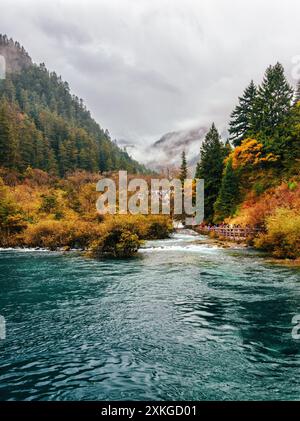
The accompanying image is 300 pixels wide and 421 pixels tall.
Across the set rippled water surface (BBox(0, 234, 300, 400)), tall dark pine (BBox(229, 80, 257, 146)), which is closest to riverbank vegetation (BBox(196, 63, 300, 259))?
tall dark pine (BBox(229, 80, 257, 146))

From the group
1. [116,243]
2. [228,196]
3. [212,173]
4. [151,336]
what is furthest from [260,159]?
[151,336]

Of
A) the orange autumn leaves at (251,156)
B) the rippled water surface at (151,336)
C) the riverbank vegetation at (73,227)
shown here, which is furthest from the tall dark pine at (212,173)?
the rippled water surface at (151,336)

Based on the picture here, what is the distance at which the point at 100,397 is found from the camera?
6988mm

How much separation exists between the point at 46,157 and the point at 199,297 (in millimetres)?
90181

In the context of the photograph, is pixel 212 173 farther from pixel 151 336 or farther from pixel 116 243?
pixel 151 336

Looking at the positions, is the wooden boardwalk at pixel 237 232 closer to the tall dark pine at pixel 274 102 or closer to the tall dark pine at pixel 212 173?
the tall dark pine at pixel 212 173

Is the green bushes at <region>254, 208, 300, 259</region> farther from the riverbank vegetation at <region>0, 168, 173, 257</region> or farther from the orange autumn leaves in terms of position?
the orange autumn leaves

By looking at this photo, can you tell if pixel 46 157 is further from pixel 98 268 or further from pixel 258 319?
pixel 258 319

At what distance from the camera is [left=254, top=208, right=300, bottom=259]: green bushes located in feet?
82.2

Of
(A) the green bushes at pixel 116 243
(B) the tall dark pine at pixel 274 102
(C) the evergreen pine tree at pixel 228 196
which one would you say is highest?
(B) the tall dark pine at pixel 274 102

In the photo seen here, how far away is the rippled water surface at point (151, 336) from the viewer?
7371mm

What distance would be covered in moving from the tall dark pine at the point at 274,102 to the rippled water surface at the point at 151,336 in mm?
38412

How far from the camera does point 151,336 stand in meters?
10.5
